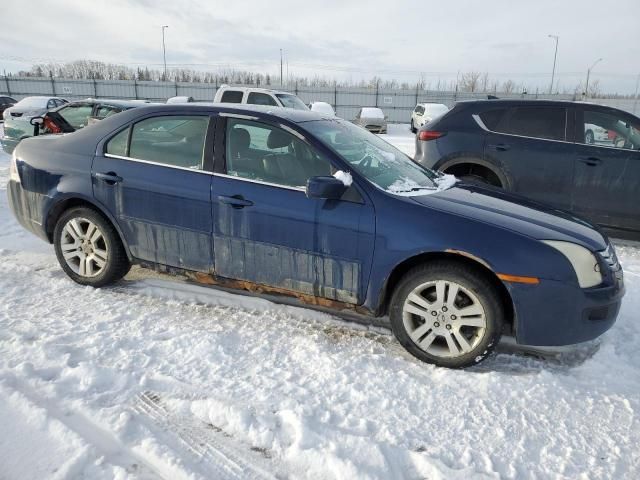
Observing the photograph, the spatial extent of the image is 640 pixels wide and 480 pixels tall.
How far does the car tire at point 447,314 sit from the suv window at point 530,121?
3.61 m

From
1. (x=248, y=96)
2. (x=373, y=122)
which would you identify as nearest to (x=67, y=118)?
(x=248, y=96)

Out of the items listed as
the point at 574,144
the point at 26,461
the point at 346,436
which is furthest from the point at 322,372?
the point at 574,144

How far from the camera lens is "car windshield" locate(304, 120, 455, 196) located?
3.32 m

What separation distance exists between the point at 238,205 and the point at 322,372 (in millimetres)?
1309

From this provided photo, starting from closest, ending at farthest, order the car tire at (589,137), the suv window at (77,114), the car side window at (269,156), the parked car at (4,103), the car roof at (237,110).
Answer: the car side window at (269,156), the car roof at (237,110), the car tire at (589,137), the suv window at (77,114), the parked car at (4,103)

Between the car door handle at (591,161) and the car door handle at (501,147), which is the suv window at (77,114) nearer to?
the car door handle at (501,147)

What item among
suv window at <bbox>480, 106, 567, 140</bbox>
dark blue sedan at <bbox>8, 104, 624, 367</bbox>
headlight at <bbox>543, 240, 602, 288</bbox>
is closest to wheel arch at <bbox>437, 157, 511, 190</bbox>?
suv window at <bbox>480, 106, 567, 140</bbox>

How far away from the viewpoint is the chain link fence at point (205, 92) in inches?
1299

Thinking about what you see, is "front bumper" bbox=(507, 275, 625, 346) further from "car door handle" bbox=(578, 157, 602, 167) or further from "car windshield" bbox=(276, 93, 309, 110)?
"car windshield" bbox=(276, 93, 309, 110)

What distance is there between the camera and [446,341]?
304cm

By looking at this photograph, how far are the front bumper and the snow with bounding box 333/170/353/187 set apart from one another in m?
1.20

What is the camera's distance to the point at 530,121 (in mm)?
5840

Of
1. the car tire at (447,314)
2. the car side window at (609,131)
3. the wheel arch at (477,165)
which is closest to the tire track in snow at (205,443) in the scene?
the car tire at (447,314)

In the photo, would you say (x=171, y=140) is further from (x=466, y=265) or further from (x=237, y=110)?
(x=466, y=265)
